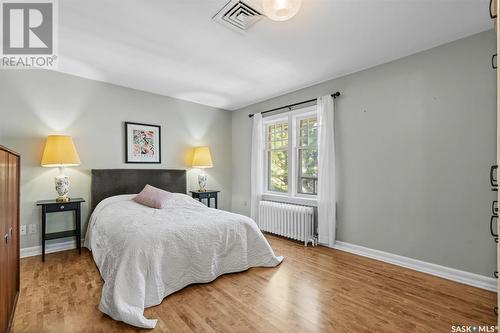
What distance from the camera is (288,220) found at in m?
3.89

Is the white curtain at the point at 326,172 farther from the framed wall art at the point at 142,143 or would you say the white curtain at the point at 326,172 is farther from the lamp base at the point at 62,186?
the lamp base at the point at 62,186

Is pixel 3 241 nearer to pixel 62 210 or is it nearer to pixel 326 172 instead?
pixel 62 210

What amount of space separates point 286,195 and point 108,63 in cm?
329

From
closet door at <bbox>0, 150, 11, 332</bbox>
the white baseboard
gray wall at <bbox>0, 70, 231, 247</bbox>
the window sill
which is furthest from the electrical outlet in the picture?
the white baseboard

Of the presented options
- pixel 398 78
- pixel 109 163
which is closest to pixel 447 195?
pixel 398 78

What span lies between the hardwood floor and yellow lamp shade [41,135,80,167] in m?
1.24

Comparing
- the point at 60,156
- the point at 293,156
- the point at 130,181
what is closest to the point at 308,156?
the point at 293,156

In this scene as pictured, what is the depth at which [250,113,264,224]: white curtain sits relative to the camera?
181 inches

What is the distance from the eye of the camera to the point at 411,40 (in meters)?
2.54

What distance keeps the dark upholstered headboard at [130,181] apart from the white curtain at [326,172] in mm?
2463

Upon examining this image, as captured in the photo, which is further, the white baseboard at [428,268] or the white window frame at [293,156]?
the white window frame at [293,156]

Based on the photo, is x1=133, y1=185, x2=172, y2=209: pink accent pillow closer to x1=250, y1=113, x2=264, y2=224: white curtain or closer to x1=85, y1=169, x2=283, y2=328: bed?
x1=85, y1=169, x2=283, y2=328: bed
